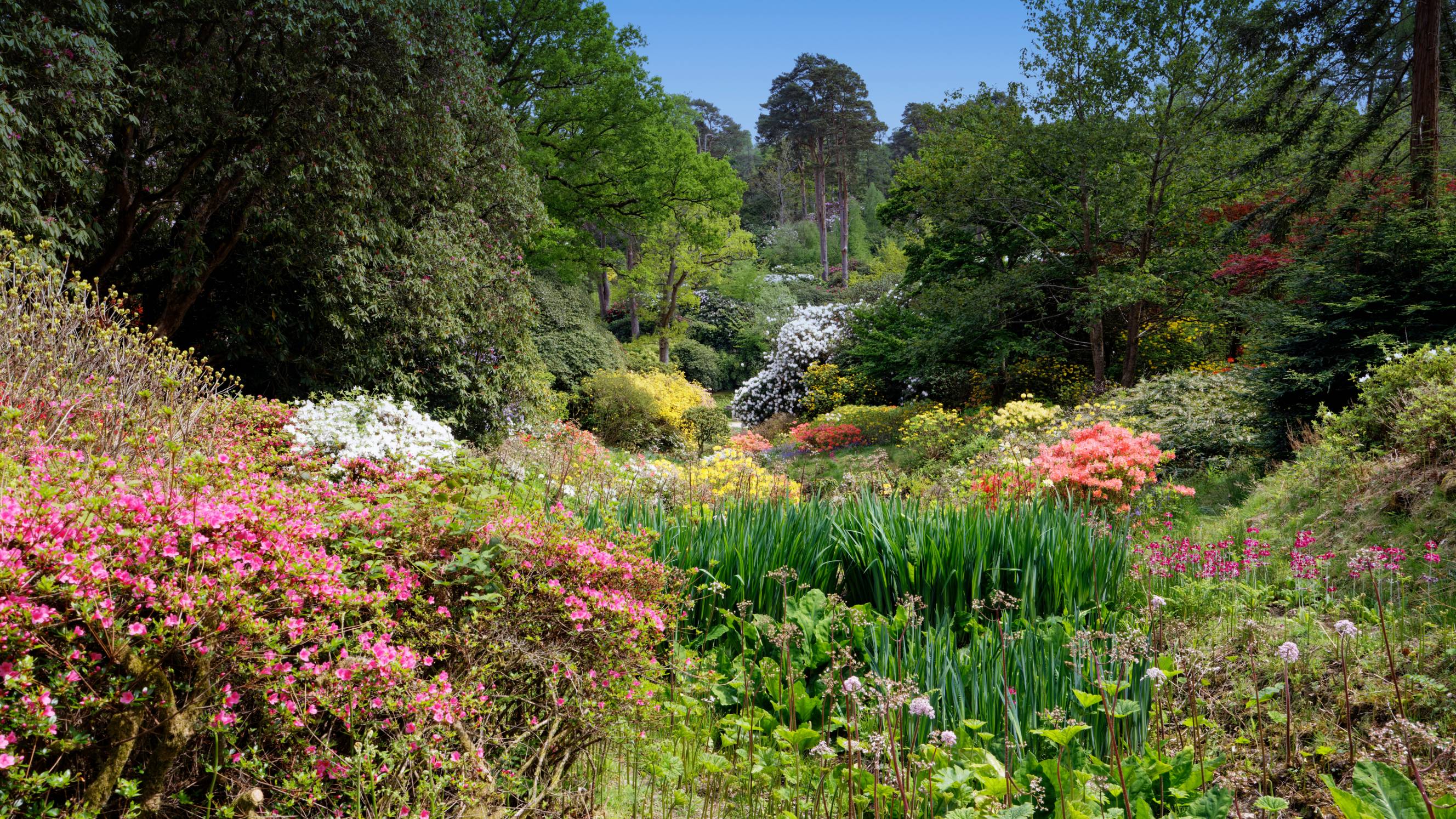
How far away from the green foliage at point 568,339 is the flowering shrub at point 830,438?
16.5 feet

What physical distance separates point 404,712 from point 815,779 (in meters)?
1.19

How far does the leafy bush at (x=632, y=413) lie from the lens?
15086 mm

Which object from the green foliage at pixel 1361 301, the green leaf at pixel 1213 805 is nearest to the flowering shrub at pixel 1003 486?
the green foliage at pixel 1361 301

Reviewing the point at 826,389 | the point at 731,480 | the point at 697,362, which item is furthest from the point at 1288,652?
the point at 697,362

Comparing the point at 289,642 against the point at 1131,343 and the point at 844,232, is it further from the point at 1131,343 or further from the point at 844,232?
the point at 844,232

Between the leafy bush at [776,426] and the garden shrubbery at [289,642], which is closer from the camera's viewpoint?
the garden shrubbery at [289,642]

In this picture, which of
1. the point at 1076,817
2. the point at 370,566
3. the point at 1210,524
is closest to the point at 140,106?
the point at 370,566

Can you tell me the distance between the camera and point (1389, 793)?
165cm

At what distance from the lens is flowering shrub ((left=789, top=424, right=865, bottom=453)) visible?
14.0 meters

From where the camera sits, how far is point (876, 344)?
16719mm

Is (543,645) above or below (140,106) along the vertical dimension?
below

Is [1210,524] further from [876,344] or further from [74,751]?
[876,344]

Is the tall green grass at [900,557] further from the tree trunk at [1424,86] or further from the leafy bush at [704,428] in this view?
the leafy bush at [704,428]

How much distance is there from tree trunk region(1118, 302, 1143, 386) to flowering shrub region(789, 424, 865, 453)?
466 centimetres
